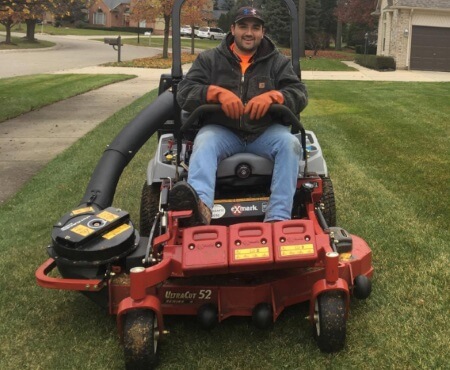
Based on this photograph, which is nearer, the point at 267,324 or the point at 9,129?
the point at 267,324

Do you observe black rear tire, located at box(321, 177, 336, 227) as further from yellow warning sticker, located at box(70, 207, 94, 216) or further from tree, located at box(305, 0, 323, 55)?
tree, located at box(305, 0, 323, 55)

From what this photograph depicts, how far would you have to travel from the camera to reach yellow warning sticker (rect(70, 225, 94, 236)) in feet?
8.91

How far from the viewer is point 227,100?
3.15m

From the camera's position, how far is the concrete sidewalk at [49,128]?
6.46m

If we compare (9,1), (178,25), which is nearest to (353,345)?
(178,25)

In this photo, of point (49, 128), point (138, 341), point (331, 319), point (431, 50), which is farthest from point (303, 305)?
point (431, 50)

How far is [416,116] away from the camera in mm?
9750

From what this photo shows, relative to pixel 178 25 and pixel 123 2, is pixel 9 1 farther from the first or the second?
pixel 123 2

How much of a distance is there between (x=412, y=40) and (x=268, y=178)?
2380cm

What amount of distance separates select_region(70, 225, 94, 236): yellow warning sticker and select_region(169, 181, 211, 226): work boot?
432 millimetres

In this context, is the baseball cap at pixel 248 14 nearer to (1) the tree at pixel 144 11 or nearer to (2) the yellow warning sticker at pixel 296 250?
(2) the yellow warning sticker at pixel 296 250

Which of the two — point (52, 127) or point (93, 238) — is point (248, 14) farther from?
point (52, 127)

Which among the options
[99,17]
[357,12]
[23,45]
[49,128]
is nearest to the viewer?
[49,128]

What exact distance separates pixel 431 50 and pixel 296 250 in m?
24.6
